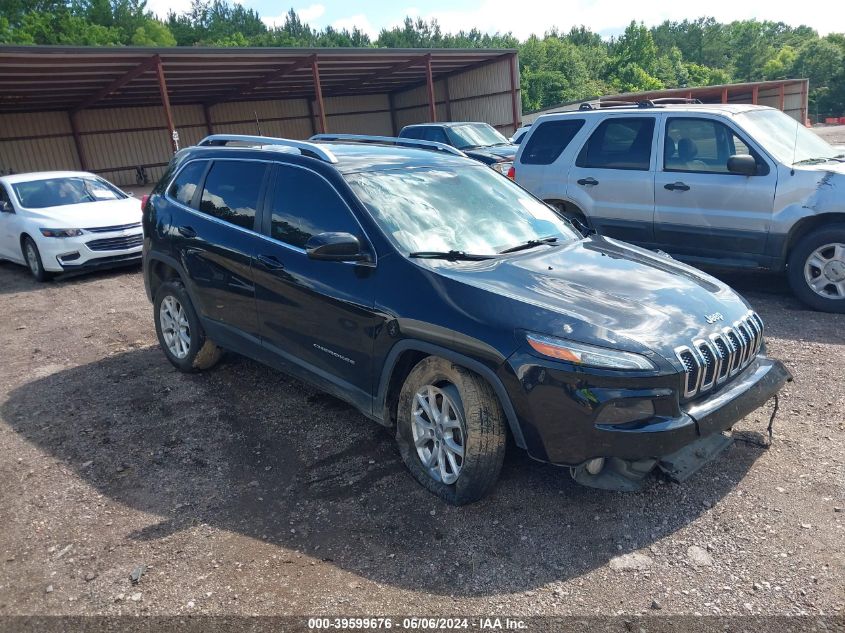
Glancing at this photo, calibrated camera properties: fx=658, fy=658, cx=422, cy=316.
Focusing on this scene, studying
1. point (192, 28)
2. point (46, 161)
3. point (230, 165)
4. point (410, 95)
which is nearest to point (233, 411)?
point (230, 165)

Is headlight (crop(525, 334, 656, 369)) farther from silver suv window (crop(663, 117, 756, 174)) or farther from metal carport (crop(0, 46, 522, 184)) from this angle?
metal carport (crop(0, 46, 522, 184))

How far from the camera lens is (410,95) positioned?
108 ft

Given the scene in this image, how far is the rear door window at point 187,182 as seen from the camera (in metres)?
5.21

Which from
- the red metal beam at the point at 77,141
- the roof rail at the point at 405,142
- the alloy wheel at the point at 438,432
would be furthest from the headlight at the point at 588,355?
the red metal beam at the point at 77,141

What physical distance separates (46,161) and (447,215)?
2846 centimetres

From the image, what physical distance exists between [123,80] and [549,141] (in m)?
17.2

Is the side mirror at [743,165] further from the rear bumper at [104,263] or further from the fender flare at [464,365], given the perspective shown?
Result: the rear bumper at [104,263]

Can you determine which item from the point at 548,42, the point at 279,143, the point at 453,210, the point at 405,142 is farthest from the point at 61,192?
the point at 548,42

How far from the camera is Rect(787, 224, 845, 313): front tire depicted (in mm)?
6094

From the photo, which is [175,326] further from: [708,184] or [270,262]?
[708,184]

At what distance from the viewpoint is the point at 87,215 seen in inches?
384

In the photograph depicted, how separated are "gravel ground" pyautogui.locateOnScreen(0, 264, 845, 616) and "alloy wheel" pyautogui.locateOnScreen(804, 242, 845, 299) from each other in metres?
1.60

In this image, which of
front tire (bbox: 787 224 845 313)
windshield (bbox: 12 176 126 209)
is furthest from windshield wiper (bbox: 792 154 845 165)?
windshield (bbox: 12 176 126 209)

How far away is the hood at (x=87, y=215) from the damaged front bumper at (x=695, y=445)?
860 centimetres
